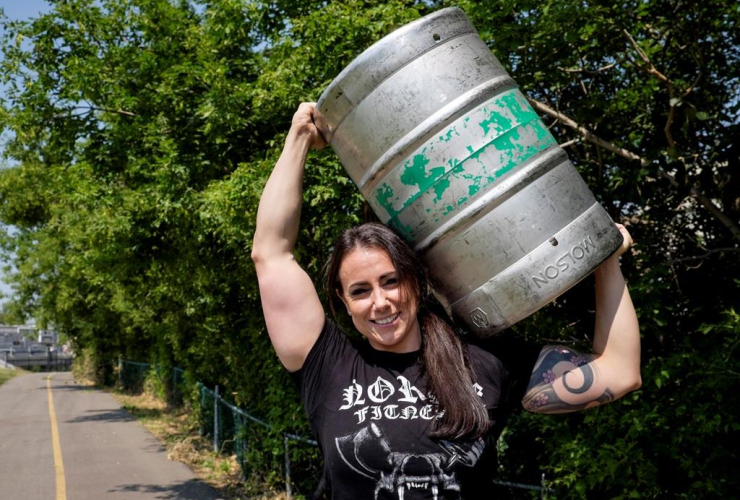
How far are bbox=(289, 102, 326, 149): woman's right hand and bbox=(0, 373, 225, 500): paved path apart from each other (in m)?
7.26

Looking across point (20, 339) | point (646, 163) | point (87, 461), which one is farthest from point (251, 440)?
point (20, 339)

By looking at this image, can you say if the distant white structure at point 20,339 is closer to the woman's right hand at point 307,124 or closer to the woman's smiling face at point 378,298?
the woman's right hand at point 307,124

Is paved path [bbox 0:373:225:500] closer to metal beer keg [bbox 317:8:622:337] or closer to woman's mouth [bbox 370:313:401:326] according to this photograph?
woman's mouth [bbox 370:313:401:326]

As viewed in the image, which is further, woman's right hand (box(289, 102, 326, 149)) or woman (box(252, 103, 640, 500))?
woman's right hand (box(289, 102, 326, 149))

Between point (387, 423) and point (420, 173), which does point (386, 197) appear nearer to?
point (420, 173)

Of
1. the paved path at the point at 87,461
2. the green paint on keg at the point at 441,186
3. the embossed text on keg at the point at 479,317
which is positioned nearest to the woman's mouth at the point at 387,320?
the embossed text on keg at the point at 479,317

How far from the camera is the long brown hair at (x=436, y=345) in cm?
200

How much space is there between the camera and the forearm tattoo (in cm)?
211

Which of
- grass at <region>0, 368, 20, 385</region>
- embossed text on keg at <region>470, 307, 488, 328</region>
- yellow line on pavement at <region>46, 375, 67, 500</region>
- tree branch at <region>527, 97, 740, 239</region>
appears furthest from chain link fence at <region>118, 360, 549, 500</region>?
grass at <region>0, 368, 20, 385</region>

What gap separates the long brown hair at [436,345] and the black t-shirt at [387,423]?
32mm

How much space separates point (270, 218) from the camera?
2162 millimetres

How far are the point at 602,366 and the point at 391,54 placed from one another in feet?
3.41

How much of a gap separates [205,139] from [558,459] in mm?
4430

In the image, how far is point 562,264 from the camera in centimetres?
196
